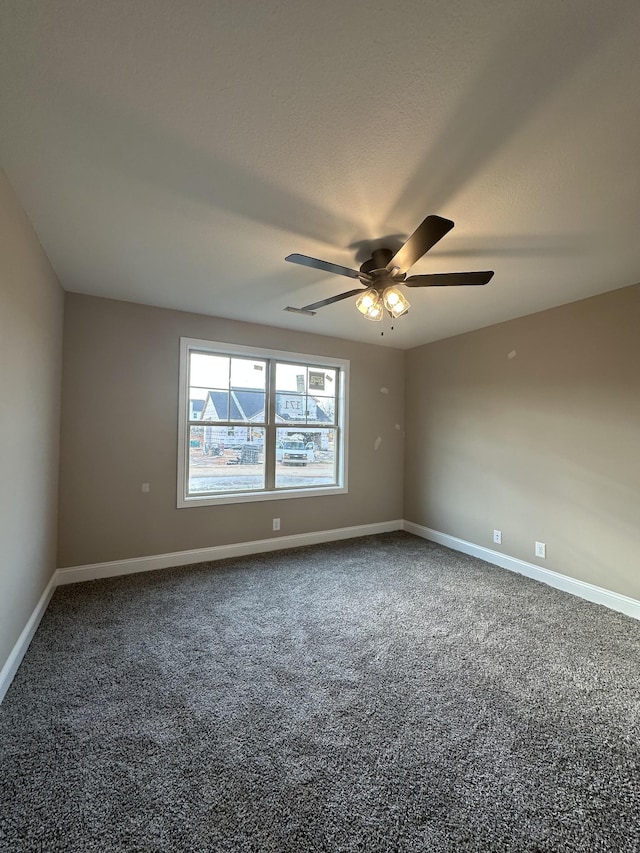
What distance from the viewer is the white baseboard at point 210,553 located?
3225 millimetres

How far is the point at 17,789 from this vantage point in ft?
4.44

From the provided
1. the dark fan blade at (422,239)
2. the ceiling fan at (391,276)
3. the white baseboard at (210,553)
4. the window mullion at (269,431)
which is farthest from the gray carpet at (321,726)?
the dark fan blade at (422,239)

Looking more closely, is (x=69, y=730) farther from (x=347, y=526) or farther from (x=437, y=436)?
(x=437, y=436)

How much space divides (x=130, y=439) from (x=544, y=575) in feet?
13.4

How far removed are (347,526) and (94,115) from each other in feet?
13.9

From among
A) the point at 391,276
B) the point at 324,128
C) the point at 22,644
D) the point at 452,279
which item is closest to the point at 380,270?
the point at 391,276

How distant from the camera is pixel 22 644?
2.13m

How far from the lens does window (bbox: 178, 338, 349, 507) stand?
3809 mm

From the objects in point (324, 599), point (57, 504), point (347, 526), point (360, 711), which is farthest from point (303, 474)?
point (360, 711)

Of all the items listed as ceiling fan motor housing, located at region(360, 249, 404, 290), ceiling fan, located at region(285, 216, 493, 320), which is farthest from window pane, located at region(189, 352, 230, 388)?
ceiling fan motor housing, located at region(360, 249, 404, 290)

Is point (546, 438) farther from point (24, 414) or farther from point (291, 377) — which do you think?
point (24, 414)

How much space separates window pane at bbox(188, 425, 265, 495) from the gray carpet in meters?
1.22

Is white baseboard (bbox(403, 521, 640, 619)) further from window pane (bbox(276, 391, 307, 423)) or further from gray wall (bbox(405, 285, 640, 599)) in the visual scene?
window pane (bbox(276, 391, 307, 423))

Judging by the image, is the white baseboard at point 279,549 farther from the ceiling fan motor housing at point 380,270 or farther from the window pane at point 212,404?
the ceiling fan motor housing at point 380,270
